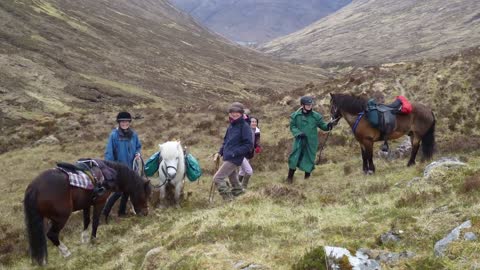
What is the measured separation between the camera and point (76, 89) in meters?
41.5

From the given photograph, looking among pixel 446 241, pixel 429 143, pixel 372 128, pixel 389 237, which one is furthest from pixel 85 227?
pixel 429 143

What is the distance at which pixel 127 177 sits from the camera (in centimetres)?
898

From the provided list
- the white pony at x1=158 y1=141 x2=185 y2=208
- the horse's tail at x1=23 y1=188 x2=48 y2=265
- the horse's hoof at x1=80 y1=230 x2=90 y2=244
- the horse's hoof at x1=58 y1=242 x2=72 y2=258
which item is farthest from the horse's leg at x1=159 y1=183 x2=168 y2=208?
the horse's tail at x1=23 y1=188 x2=48 y2=265

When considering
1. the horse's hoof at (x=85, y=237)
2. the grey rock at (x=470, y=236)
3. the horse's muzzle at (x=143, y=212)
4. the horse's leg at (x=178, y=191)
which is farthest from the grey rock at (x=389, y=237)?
the horse's leg at (x=178, y=191)

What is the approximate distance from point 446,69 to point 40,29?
49.4 meters

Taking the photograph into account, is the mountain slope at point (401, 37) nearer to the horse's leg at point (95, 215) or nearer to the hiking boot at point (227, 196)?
the hiking boot at point (227, 196)

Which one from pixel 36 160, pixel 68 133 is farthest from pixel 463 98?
pixel 68 133

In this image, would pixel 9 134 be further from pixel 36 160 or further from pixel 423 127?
pixel 423 127

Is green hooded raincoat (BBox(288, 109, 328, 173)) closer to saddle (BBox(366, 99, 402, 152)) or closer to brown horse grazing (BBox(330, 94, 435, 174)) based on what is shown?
brown horse grazing (BBox(330, 94, 435, 174))

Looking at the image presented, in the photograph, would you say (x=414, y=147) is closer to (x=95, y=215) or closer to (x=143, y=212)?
(x=143, y=212)

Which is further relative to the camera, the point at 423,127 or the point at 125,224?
the point at 423,127

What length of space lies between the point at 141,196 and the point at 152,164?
67.5 inches

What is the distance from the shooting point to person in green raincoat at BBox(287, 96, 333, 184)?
38.1 ft

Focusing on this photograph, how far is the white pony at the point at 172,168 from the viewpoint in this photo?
1018 cm
